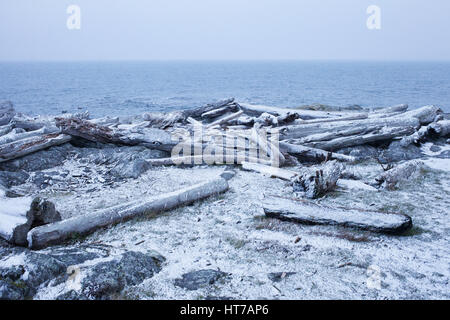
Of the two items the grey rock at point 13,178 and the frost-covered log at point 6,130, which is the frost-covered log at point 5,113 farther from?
the grey rock at point 13,178

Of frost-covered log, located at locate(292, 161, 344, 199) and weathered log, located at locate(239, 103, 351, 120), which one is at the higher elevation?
weathered log, located at locate(239, 103, 351, 120)

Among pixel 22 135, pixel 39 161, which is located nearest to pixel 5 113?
pixel 22 135

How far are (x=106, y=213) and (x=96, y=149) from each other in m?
4.87

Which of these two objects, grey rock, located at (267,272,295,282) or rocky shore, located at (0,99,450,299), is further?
grey rock, located at (267,272,295,282)

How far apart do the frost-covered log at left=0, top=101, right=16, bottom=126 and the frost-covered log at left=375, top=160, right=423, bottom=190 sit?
43.0 ft

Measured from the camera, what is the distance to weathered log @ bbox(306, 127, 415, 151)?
10617mm

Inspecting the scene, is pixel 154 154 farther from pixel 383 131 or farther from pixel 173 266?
pixel 383 131

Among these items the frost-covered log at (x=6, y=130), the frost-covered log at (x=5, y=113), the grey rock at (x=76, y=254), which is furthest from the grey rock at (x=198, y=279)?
the frost-covered log at (x=5, y=113)

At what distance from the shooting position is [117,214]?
600 cm

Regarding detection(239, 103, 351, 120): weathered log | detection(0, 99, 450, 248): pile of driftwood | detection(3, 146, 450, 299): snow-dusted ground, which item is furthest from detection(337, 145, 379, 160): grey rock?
detection(239, 103, 351, 120): weathered log

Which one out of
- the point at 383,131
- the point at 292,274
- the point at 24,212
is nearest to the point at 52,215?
the point at 24,212

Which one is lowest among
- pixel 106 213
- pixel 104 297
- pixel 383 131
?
pixel 104 297

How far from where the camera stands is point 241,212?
21.5 feet

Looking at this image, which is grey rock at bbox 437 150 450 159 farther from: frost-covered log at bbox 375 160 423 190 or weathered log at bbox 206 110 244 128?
weathered log at bbox 206 110 244 128
